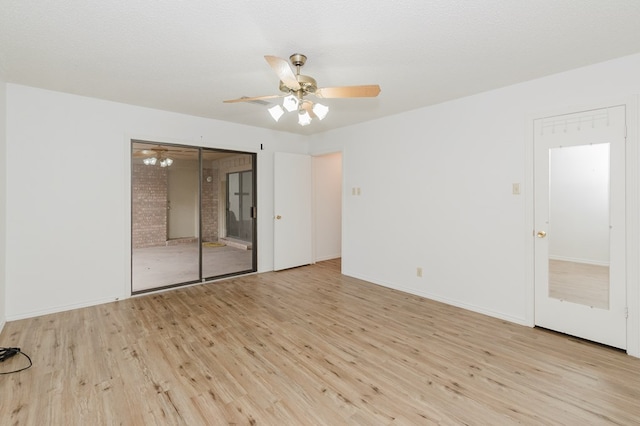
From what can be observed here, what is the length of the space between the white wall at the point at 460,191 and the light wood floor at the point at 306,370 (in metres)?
0.46

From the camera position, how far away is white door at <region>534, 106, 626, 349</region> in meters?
2.66

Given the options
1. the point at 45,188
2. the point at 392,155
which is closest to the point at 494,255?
the point at 392,155

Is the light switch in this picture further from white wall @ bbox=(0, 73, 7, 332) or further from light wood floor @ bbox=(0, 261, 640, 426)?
white wall @ bbox=(0, 73, 7, 332)

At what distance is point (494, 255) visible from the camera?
3.39 meters

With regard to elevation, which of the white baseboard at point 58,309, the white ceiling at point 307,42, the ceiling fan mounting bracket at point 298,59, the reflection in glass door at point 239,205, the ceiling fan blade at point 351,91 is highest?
the white ceiling at point 307,42

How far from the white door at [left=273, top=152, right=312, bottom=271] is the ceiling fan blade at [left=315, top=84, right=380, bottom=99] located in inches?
115

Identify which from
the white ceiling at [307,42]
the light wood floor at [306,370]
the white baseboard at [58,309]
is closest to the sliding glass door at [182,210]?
the white baseboard at [58,309]

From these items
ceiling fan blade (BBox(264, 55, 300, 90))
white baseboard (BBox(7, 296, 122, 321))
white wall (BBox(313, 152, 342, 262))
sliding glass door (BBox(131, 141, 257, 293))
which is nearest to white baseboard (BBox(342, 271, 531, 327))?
white wall (BBox(313, 152, 342, 262))

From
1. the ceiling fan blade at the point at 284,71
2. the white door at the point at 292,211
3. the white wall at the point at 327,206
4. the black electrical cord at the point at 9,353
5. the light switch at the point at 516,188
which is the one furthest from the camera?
the white wall at the point at 327,206

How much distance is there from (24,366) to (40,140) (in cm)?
239

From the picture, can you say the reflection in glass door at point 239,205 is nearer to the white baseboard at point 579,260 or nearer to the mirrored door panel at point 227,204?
the mirrored door panel at point 227,204

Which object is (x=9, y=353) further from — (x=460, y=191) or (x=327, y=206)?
(x=327, y=206)

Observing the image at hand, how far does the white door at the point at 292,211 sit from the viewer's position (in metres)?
5.36

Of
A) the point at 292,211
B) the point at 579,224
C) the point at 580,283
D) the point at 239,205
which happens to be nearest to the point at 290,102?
the point at 579,224
